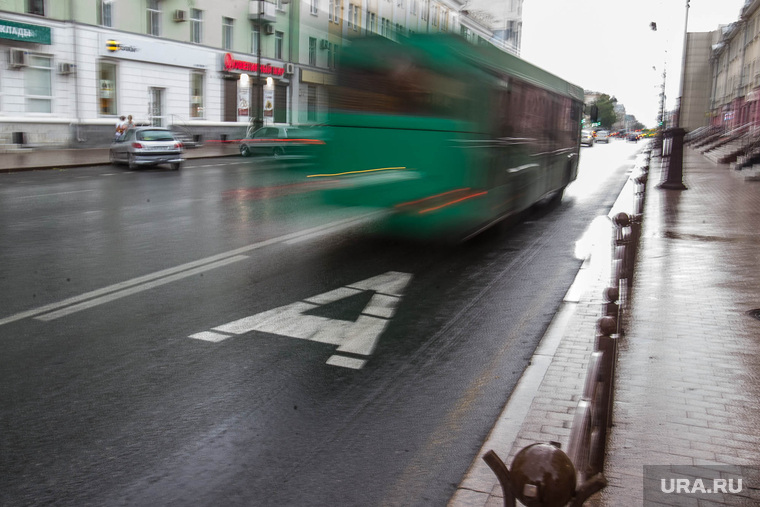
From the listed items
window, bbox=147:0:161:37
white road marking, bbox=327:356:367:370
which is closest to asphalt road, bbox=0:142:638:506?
white road marking, bbox=327:356:367:370

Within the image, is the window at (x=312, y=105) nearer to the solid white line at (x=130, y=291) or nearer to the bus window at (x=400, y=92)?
the bus window at (x=400, y=92)

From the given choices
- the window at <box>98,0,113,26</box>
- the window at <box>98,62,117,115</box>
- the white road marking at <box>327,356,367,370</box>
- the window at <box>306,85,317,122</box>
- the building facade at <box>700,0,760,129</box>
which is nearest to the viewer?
the white road marking at <box>327,356,367,370</box>

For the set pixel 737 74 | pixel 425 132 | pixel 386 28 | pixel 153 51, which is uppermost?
pixel 737 74

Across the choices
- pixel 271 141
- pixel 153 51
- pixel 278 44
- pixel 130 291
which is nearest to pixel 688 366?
pixel 130 291

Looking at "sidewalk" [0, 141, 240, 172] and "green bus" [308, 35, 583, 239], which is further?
"sidewalk" [0, 141, 240, 172]

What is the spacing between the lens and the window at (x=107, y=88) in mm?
32562

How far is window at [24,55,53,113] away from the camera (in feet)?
96.0

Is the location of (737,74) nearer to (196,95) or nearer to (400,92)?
(196,95)

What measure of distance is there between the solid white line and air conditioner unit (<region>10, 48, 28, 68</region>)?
24.4 metres

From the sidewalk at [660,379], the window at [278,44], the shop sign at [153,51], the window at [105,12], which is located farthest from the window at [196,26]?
the sidewalk at [660,379]

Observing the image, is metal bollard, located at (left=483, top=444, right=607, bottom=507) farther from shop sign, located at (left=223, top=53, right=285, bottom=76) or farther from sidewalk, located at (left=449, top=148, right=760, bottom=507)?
shop sign, located at (left=223, top=53, right=285, bottom=76)

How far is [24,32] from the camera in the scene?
28.2m

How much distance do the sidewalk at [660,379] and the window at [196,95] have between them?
108 ft

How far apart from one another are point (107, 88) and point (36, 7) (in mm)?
4732
